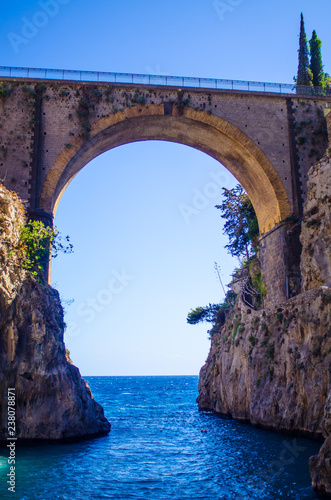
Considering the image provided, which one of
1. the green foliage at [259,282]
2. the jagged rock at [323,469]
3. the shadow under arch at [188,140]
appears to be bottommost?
the jagged rock at [323,469]

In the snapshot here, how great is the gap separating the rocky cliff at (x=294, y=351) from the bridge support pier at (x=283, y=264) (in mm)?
1095

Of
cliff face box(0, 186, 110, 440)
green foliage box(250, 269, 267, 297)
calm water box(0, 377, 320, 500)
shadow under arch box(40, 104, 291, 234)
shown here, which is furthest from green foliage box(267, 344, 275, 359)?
cliff face box(0, 186, 110, 440)

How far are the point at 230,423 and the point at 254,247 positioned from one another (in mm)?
8931

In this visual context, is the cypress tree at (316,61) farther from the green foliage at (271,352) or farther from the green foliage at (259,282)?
the green foliage at (271,352)

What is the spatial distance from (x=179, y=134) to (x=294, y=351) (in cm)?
1150

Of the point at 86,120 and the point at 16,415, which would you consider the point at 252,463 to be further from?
the point at 86,120

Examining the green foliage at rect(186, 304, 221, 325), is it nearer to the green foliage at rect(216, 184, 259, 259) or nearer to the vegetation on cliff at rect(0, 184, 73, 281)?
the green foliage at rect(216, 184, 259, 259)

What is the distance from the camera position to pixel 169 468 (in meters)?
12.6

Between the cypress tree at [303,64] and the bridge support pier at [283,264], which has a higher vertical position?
the cypress tree at [303,64]

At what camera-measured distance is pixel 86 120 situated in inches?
807

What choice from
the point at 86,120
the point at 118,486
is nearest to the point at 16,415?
the point at 118,486

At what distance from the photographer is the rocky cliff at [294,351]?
1472cm

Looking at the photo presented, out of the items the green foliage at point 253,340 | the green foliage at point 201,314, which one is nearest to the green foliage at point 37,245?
the green foliage at point 253,340

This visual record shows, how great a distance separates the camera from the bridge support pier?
65.3ft
